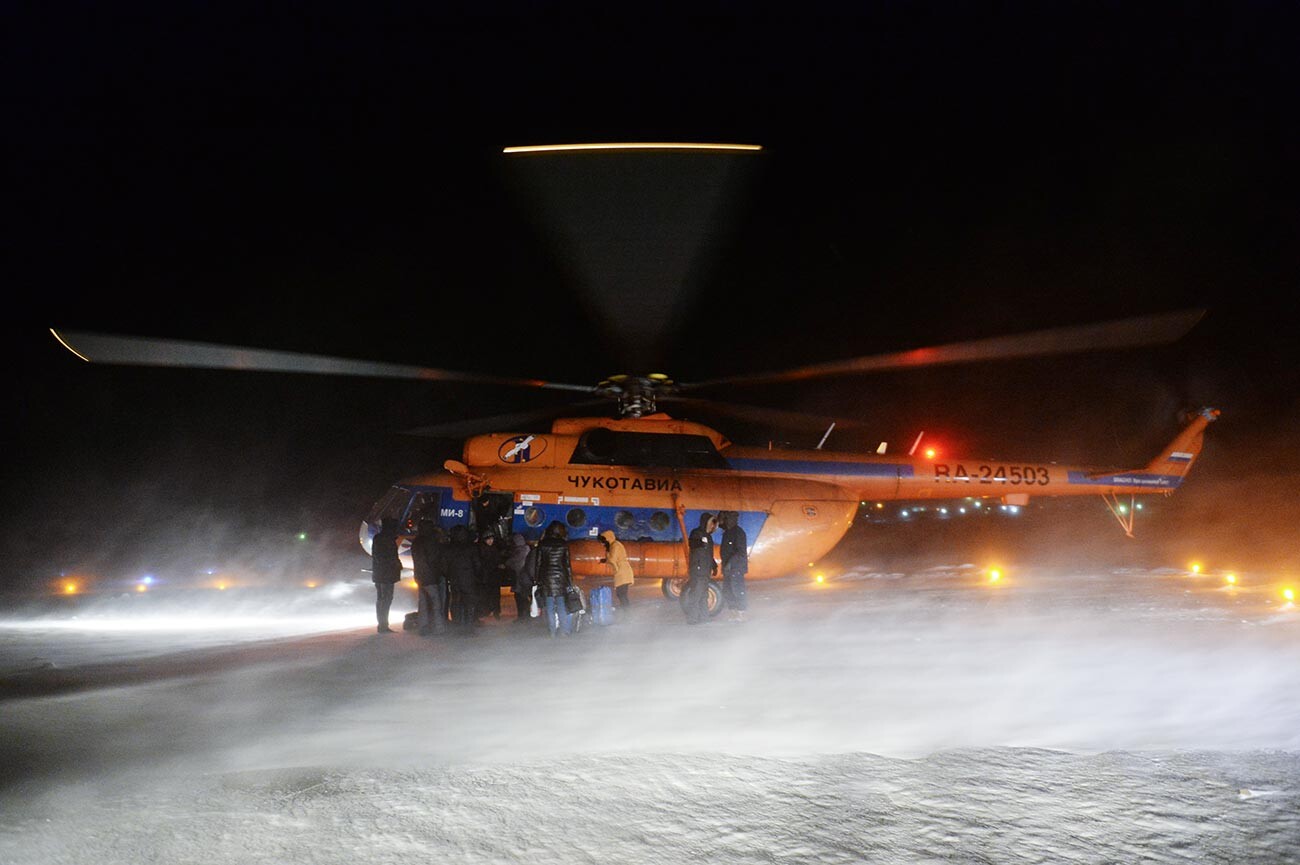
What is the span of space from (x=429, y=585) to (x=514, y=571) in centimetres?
159

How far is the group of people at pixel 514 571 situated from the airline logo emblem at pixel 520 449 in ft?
4.55

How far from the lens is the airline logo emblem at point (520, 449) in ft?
45.2

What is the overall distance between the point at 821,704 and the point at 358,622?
30.6ft

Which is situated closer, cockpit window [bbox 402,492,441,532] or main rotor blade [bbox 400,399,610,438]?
cockpit window [bbox 402,492,441,532]

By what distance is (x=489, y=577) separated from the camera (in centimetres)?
1247

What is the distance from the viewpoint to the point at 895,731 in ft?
18.5

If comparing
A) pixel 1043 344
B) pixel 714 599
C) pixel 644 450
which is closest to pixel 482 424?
pixel 644 450

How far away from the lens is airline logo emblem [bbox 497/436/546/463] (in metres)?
13.8

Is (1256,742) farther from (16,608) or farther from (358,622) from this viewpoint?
(16,608)

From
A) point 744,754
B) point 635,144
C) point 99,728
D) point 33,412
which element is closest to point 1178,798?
point 744,754

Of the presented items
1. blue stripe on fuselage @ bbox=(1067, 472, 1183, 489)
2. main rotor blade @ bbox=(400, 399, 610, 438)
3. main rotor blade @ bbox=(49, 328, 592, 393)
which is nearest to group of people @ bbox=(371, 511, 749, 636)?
main rotor blade @ bbox=(400, 399, 610, 438)

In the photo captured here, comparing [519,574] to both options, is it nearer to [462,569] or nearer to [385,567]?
[462,569]

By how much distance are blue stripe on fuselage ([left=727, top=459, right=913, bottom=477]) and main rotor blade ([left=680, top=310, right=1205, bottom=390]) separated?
10.7 feet

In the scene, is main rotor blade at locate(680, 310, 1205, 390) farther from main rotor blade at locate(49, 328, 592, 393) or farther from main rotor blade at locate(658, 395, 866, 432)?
main rotor blade at locate(49, 328, 592, 393)
